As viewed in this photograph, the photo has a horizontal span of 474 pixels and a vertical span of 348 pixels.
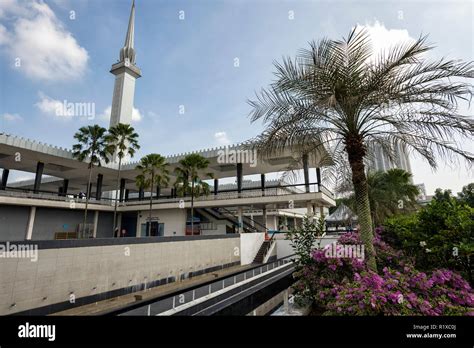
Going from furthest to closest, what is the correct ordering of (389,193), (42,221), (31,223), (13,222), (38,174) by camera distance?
→ (38,174) < (42,221) < (31,223) < (13,222) < (389,193)

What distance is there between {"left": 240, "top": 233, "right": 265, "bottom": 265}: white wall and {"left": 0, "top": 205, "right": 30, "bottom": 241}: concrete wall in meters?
19.5

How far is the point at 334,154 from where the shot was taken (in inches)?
296

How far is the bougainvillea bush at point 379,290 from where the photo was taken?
333cm

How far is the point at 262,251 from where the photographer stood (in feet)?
63.3

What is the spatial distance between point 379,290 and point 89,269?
9.24 metres

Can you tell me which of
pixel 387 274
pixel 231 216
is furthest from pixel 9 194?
pixel 387 274

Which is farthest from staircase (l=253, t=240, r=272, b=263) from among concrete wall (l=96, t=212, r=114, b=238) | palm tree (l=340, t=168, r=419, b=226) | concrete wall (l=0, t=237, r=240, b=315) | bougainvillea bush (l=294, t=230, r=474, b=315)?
concrete wall (l=96, t=212, r=114, b=238)

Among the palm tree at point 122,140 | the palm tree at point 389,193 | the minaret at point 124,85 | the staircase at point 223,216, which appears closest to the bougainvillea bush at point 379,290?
the palm tree at point 389,193

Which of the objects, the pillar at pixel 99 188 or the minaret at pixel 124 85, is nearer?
the pillar at pixel 99 188

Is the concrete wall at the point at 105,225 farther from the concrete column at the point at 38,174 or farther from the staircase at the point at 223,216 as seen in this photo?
the staircase at the point at 223,216

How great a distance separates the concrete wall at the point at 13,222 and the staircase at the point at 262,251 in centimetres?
2065

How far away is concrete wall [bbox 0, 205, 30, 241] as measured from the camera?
19.7m

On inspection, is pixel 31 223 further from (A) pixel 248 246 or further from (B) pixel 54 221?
(A) pixel 248 246

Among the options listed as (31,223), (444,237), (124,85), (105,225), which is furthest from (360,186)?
(124,85)
